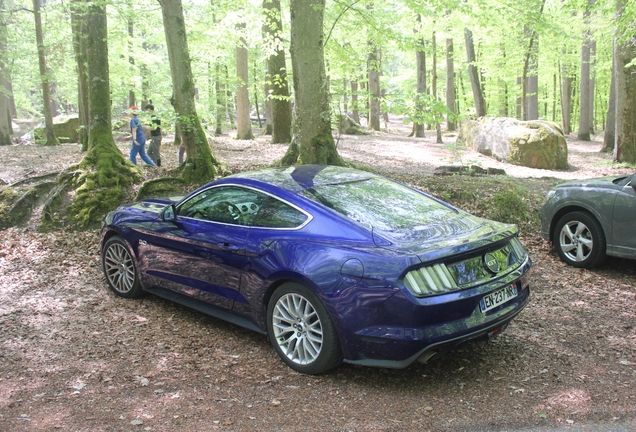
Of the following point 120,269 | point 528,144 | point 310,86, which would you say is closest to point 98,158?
point 310,86

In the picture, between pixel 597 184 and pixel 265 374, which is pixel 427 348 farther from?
pixel 597 184

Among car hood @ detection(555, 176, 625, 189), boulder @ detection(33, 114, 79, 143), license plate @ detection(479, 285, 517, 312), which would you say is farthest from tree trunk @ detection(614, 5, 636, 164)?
boulder @ detection(33, 114, 79, 143)

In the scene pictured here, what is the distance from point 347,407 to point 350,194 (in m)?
1.81

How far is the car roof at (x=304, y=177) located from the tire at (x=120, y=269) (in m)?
1.63

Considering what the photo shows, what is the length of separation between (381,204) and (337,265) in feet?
3.15

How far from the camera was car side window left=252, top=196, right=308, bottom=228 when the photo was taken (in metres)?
4.15

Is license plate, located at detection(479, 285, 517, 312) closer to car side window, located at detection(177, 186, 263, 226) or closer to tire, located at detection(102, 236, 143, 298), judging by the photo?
car side window, located at detection(177, 186, 263, 226)

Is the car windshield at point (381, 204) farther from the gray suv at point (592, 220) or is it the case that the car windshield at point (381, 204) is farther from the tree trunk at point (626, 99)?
the tree trunk at point (626, 99)

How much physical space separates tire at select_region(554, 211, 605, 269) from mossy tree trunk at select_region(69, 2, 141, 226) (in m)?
7.23

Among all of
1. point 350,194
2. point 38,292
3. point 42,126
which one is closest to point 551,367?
point 350,194

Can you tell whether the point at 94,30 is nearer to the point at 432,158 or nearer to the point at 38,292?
the point at 38,292

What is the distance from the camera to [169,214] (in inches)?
203

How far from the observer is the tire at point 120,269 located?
565 cm

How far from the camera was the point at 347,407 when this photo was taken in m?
3.50
